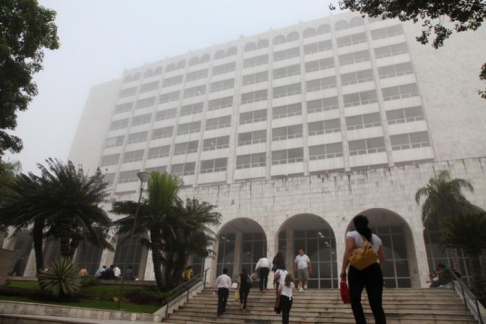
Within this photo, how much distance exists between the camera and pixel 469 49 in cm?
3866

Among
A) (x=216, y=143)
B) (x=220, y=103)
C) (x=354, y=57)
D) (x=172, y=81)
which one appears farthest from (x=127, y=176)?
(x=354, y=57)

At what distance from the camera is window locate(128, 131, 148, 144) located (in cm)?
4878

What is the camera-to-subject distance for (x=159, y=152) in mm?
46625

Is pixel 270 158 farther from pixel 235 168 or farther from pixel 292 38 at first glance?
pixel 292 38

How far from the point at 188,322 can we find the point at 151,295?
13.4 feet

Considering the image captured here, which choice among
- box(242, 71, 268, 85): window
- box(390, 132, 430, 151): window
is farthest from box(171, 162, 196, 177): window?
box(390, 132, 430, 151): window

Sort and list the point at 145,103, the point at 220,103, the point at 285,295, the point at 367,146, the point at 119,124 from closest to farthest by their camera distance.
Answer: the point at 285,295 → the point at 367,146 → the point at 220,103 → the point at 119,124 → the point at 145,103

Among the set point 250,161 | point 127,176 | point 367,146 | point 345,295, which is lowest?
point 345,295

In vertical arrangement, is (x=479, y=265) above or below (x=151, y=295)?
above

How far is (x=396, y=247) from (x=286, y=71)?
27.7 meters

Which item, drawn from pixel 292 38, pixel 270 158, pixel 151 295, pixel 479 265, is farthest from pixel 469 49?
pixel 151 295

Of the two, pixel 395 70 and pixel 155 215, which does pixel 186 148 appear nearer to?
pixel 395 70

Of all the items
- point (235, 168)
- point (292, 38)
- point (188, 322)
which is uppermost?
point (292, 38)

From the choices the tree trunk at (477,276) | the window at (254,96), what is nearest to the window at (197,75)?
the window at (254,96)
